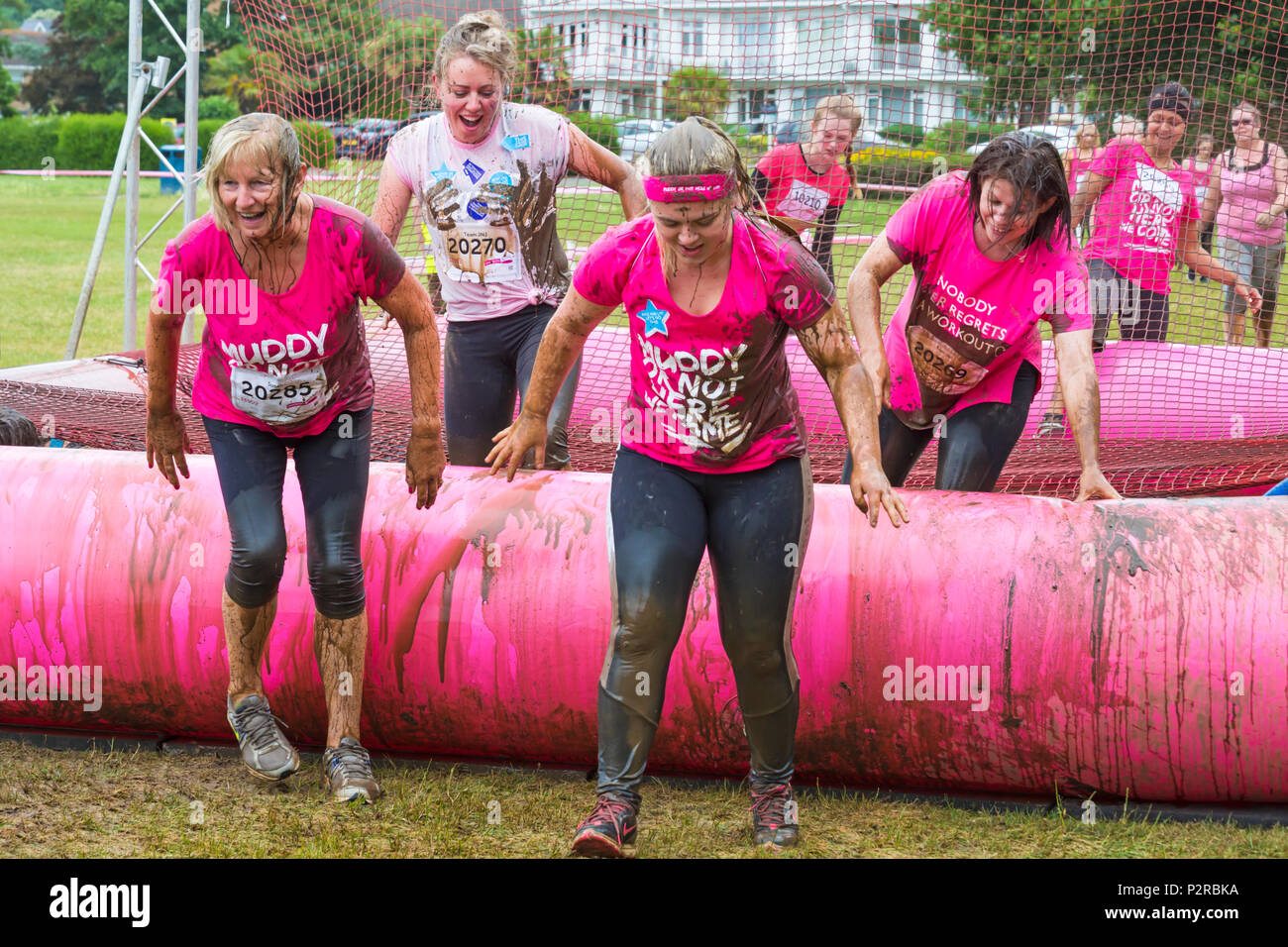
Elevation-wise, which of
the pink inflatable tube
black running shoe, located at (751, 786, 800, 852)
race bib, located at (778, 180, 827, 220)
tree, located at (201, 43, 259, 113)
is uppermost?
tree, located at (201, 43, 259, 113)

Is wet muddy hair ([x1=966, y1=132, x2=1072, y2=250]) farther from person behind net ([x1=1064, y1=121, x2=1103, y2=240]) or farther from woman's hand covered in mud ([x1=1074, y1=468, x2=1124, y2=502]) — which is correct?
person behind net ([x1=1064, y1=121, x2=1103, y2=240])

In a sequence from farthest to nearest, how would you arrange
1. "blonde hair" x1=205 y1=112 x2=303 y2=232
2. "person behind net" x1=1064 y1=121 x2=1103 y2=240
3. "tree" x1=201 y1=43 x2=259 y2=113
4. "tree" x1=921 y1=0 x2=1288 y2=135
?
"tree" x1=201 y1=43 x2=259 y2=113 < "tree" x1=921 y1=0 x2=1288 y2=135 < "person behind net" x1=1064 y1=121 x2=1103 y2=240 < "blonde hair" x1=205 y1=112 x2=303 y2=232

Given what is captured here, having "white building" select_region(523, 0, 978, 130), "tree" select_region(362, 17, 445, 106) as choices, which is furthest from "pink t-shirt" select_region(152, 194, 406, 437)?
"white building" select_region(523, 0, 978, 130)

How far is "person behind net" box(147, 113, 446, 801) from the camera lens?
3.12 metres

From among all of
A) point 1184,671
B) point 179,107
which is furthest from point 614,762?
point 179,107

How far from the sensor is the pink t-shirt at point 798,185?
665 cm

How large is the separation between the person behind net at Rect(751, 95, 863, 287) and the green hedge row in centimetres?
2970

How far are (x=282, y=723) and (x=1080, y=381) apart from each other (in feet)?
8.15

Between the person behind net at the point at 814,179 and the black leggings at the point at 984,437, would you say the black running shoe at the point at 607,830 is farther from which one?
the person behind net at the point at 814,179

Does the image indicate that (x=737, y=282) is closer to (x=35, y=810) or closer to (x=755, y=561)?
(x=755, y=561)

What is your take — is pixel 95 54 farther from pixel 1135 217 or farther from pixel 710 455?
pixel 710 455

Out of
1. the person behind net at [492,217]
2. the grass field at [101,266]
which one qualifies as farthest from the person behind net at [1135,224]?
the person behind net at [492,217]

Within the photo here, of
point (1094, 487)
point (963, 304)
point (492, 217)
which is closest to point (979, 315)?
point (963, 304)

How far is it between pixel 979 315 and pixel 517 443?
1433mm
